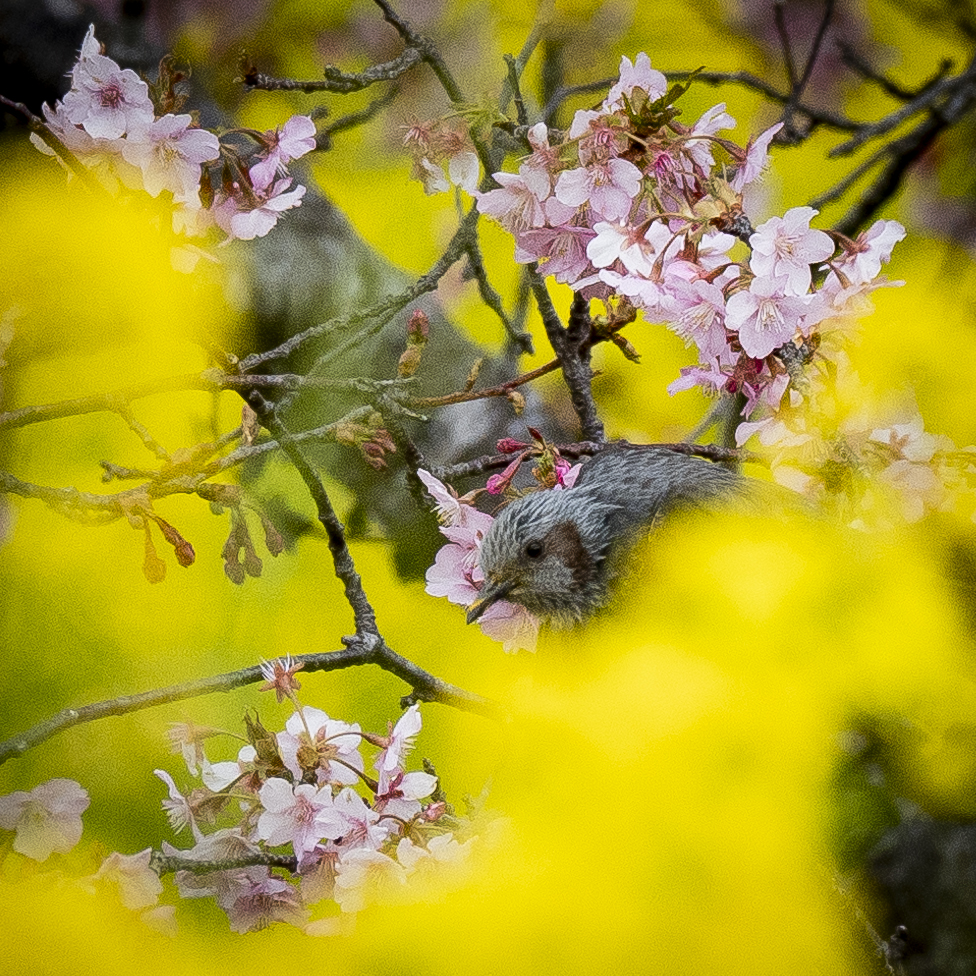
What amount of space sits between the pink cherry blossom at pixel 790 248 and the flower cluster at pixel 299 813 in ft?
1.55

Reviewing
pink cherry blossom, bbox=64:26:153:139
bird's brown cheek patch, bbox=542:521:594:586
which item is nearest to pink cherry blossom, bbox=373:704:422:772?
bird's brown cheek patch, bbox=542:521:594:586

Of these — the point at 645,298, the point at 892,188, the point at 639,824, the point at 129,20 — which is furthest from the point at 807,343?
the point at 129,20

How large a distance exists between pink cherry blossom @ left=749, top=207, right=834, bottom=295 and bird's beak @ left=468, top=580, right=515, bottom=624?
14.8 inches

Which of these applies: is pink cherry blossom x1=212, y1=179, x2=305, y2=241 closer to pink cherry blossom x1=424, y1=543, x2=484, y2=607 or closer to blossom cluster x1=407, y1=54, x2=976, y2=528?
blossom cluster x1=407, y1=54, x2=976, y2=528

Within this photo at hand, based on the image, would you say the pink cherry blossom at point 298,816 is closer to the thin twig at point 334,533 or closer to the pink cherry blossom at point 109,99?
the thin twig at point 334,533

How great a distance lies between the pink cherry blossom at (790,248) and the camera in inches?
30.4

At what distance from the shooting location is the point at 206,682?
2.77 ft

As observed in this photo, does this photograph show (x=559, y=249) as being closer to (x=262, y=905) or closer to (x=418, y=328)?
(x=418, y=328)

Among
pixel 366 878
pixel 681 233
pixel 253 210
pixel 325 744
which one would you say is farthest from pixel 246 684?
pixel 681 233

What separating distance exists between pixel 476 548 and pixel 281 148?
417mm

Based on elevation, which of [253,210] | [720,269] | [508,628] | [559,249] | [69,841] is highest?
[253,210]

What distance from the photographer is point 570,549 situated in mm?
1004

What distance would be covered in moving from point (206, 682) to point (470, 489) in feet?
1.10

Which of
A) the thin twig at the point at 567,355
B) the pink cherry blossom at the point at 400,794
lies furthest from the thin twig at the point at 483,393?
the pink cherry blossom at the point at 400,794
